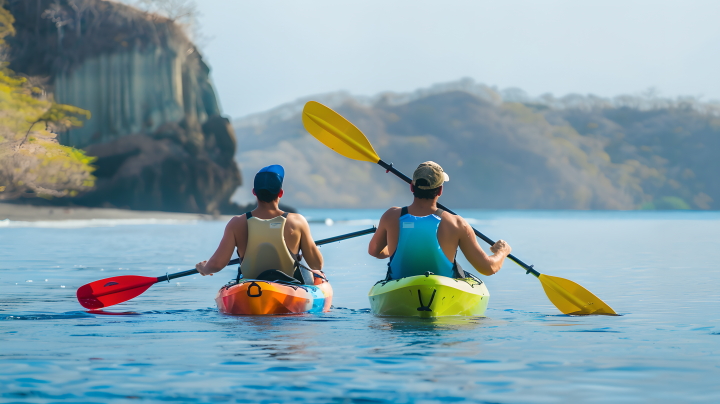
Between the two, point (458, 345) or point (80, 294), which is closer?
point (458, 345)

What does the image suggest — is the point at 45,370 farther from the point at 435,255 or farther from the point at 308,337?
the point at 435,255

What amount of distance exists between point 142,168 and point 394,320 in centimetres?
5387

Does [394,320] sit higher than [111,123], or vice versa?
[111,123]

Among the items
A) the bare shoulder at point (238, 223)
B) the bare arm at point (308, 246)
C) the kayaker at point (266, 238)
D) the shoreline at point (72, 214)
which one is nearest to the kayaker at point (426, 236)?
the bare arm at point (308, 246)

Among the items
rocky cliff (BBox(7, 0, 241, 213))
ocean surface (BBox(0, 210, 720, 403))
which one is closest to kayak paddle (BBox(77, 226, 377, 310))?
ocean surface (BBox(0, 210, 720, 403))

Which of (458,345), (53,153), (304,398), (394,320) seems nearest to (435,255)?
(394,320)

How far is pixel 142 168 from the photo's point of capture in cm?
5853

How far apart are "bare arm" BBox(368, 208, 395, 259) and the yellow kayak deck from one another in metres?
0.29

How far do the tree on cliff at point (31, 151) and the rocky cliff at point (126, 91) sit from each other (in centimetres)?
725

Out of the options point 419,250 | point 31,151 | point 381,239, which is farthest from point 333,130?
point 31,151

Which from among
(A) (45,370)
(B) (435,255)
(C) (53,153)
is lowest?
(A) (45,370)

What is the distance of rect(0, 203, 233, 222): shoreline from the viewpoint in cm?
4644

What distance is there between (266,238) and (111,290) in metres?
2.41

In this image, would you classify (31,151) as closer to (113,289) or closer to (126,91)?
(126,91)
